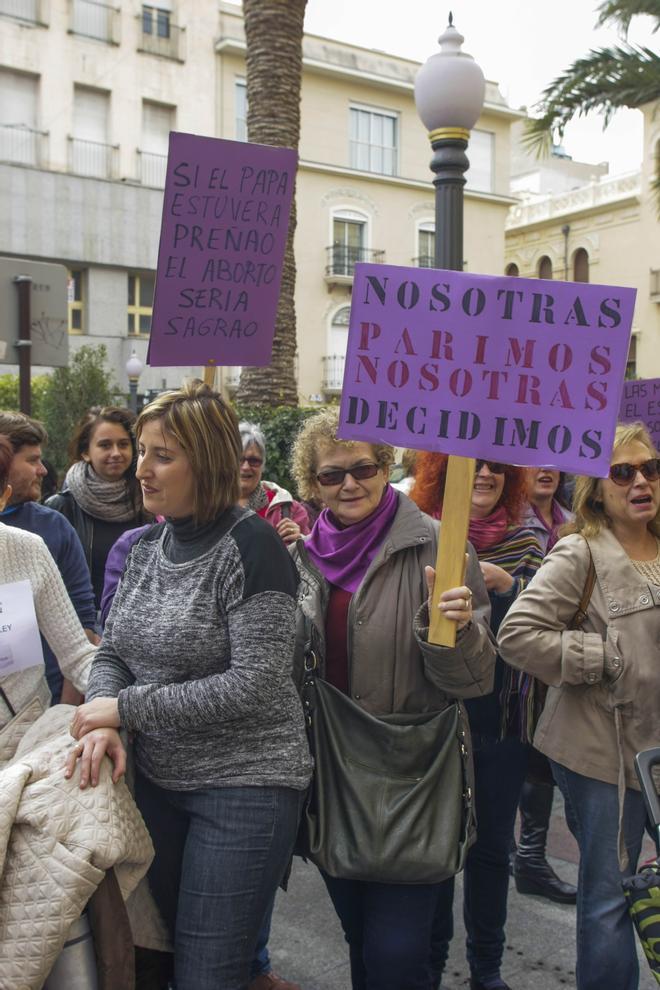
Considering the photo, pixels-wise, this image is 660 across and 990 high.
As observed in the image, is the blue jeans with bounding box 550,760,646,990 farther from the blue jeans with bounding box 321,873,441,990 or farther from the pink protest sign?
the pink protest sign

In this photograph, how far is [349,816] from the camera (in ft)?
8.41

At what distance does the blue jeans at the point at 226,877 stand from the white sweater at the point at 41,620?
516 mm

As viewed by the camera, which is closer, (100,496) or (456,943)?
(456,943)

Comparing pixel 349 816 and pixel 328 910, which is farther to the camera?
pixel 328 910

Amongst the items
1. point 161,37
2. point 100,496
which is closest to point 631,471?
point 100,496

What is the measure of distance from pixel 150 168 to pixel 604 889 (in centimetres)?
2823

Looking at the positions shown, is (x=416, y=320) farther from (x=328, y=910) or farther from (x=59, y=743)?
(x=328, y=910)

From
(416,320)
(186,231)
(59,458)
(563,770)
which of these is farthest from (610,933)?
(59,458)

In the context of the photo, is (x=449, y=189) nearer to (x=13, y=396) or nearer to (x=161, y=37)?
(x=13, y=396)

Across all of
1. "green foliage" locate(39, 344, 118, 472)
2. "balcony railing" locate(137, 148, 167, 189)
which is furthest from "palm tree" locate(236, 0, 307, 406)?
"balcony railing" locate(137, 148, 167, 189)

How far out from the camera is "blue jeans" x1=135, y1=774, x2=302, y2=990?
7.41ft

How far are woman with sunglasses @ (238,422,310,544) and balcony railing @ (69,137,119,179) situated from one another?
24696mm

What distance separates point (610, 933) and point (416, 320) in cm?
172

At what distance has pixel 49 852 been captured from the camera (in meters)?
2.10
